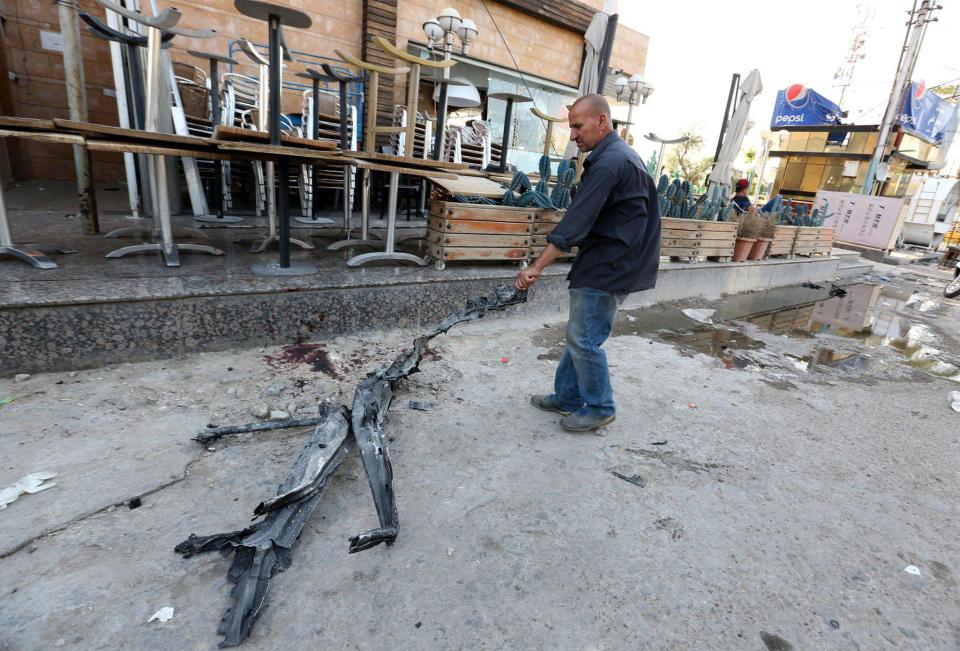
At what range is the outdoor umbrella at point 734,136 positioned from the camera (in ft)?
Result: 31.2

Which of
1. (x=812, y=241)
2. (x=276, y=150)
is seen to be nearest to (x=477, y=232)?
(x=276, y=150)

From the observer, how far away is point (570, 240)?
2611 millimetres

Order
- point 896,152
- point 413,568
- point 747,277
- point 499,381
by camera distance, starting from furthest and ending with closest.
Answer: point 896,152
point 747,277
point 499,381
point 413,568

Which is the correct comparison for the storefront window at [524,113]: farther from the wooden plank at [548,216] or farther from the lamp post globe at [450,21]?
the wooden plank at [548,216]

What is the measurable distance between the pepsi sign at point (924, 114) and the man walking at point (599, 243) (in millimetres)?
24488

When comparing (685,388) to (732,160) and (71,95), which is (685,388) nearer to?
(71,95)

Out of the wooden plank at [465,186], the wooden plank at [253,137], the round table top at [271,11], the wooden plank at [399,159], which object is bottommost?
the wooden plank at [465,186]

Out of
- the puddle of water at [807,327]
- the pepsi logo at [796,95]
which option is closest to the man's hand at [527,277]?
the puddle of water at [807,327]

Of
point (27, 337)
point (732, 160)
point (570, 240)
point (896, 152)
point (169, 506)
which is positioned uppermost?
point (896, 152)

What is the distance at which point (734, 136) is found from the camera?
32.0 ft

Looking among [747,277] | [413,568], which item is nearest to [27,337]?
[413,568]

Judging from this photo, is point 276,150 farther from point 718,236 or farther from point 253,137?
point 718,236

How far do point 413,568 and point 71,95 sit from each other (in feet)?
17.6

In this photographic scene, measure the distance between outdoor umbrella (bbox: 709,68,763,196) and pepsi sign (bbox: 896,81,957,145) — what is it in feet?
51.9
